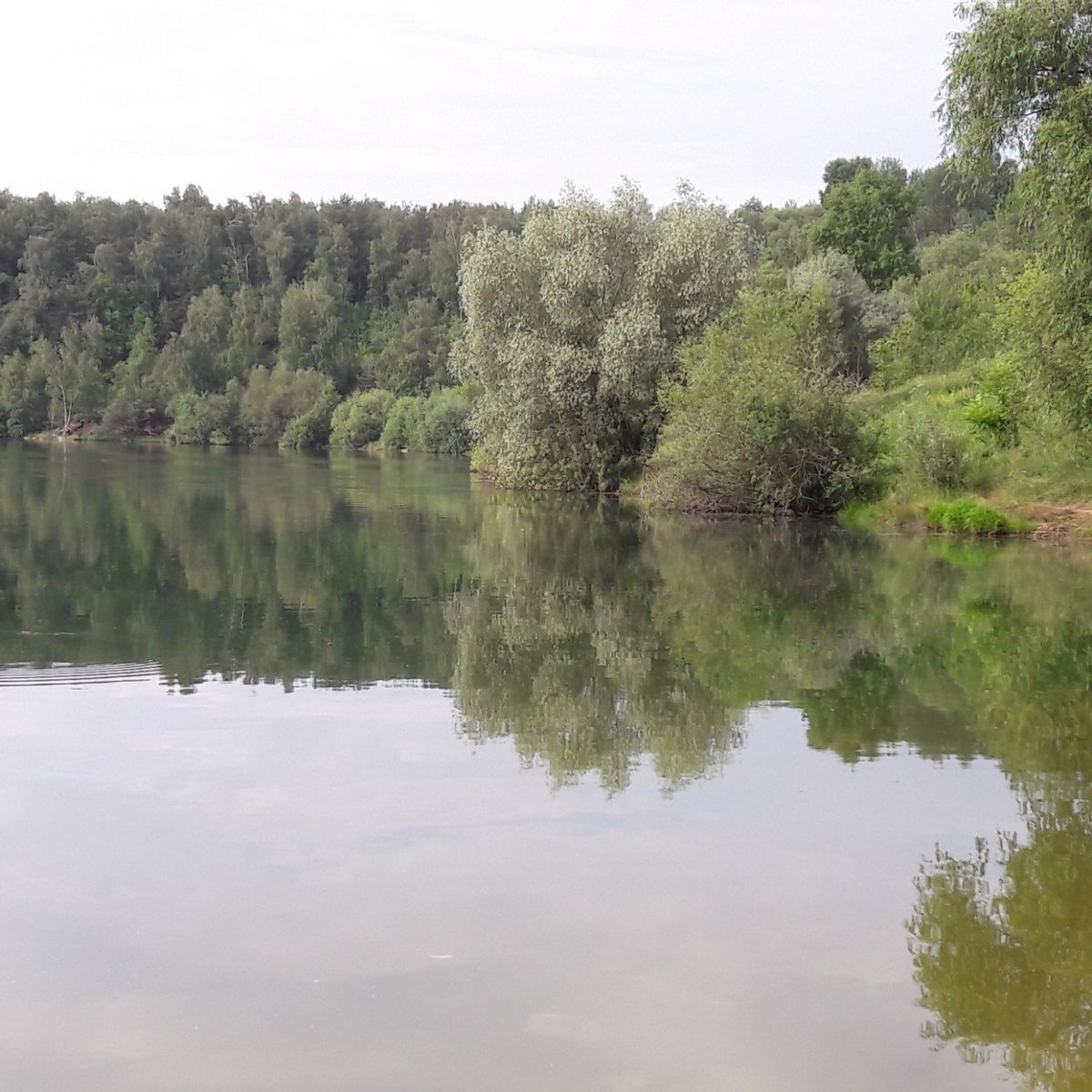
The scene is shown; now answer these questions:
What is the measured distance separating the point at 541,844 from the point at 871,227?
230ft

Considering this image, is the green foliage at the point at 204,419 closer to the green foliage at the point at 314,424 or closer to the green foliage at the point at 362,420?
the green foliage at the point at 314,424

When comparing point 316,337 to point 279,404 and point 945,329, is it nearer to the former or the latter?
point 279,404

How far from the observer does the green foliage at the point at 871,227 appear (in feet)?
240

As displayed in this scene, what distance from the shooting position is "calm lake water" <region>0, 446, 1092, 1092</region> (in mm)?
6129

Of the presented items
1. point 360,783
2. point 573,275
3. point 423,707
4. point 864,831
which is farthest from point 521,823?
point 573,275

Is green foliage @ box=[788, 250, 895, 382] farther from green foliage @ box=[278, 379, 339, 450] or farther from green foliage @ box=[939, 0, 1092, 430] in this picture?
green foliage @ box=[278, 379, 339, 450]

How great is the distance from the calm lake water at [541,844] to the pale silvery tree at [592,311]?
2495cm

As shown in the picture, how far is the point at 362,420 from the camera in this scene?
10681 centimetres

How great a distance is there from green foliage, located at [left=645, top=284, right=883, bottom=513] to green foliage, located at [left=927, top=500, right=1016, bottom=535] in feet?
11.2

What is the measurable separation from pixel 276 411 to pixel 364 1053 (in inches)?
4478

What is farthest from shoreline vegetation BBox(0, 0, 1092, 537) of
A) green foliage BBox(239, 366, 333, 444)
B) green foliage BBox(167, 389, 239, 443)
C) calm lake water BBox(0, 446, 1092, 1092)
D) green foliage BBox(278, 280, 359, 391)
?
green foliage BBox(278, 280, 359, 391)

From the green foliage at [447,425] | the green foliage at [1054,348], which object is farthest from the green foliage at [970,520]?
the green foliage at [447,425]

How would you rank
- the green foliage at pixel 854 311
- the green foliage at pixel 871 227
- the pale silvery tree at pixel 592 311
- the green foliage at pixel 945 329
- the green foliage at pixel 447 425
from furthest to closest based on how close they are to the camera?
the green foliage at pixel 447 425 → the green foliage at pixel 871 227 → the green foliage at pixel 854 311 → the green foliage at pixel 945 329 → the pale silvery tree at pixel 592 311

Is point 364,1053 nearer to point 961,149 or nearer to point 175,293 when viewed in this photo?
point 961,149
